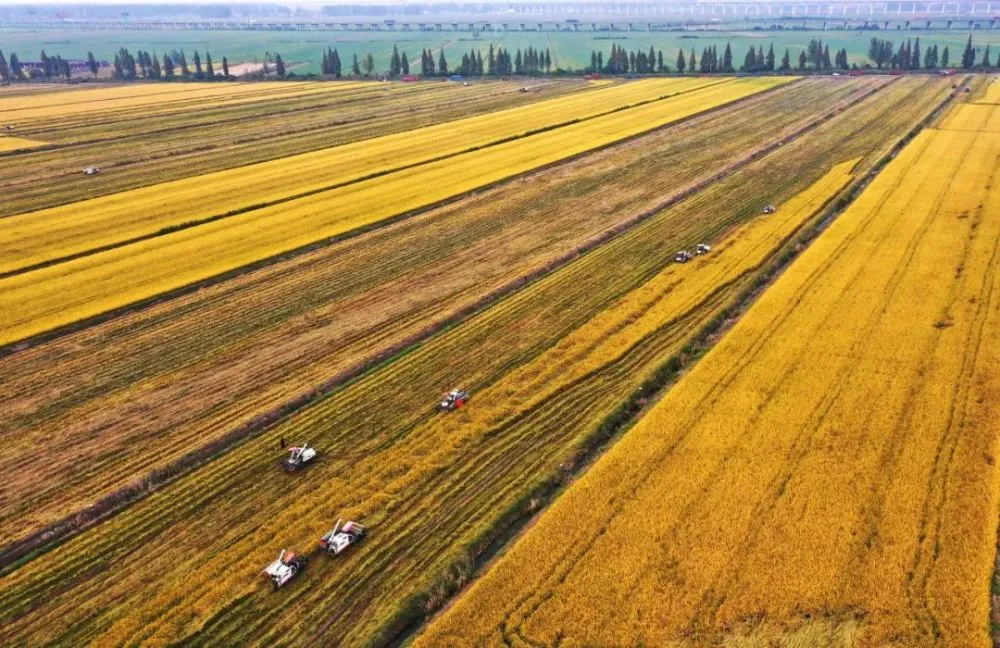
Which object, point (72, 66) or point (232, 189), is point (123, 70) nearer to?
point (72, 66)

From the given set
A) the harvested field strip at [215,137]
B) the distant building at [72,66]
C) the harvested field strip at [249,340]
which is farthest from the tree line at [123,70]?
the harvested field strip at [249,340]

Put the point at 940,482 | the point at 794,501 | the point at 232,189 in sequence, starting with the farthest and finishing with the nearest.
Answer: the point at 232,189 → the point at 940,482 → the point at 794,501

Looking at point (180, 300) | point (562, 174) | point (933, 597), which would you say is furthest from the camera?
point (562, 174)

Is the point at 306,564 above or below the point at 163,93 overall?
below

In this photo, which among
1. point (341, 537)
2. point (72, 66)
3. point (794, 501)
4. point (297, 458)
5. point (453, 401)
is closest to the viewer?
point (341, 537)

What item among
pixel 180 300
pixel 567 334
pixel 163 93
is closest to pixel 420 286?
pixel 567 334

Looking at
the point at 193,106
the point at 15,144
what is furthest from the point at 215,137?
the point at 193,106

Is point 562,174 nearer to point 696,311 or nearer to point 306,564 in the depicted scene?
point 696,311

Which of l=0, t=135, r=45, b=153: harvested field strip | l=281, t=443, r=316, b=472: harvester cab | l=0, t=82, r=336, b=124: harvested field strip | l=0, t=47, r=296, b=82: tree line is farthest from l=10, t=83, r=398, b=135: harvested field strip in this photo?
l=281, t=443, r=316, b=472: harvester cab
